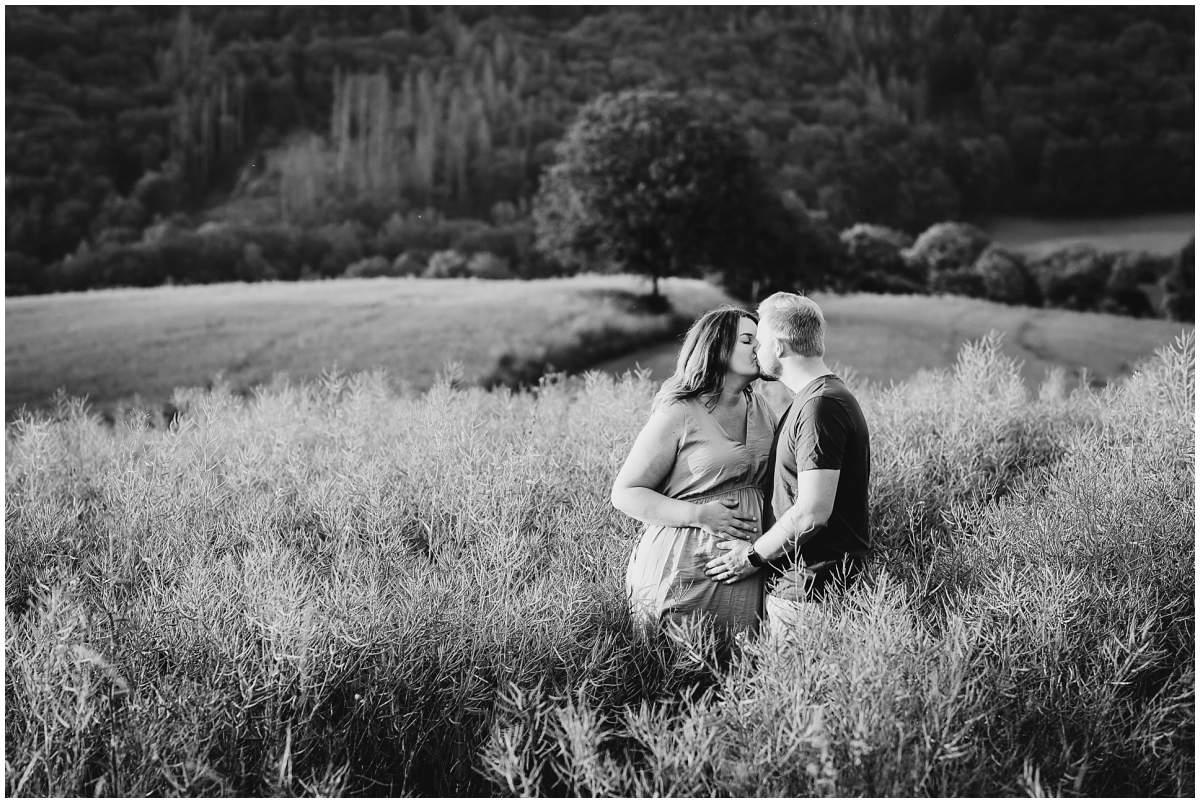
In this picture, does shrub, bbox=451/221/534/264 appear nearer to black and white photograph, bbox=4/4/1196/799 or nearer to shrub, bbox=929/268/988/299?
black and white photograph, bbox=4/4/1196/799

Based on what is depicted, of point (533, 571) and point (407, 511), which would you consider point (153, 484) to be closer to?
point (407, 511)

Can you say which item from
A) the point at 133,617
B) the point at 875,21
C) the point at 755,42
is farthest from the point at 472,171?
the point at 133,617

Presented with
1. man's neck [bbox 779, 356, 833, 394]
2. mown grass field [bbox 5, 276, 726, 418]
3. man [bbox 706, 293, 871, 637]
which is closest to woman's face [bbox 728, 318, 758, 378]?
man [bbox 706, 293, 871, 637]

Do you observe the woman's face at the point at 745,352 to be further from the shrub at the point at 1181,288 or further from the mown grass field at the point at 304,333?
the shrub at the point at 1181,288

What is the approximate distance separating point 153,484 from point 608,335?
1176 cm

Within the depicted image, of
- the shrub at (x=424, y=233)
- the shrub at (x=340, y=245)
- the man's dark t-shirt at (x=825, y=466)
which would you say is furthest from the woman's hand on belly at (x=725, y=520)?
the shrub at (x=340, y=245)

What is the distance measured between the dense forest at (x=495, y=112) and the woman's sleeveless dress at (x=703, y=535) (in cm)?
1817

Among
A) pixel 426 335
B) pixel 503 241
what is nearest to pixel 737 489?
pixel 426 335

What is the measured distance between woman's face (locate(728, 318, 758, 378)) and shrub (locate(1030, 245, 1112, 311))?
20.7 metres

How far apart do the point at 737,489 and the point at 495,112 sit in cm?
2186

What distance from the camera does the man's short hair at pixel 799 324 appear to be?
297cm

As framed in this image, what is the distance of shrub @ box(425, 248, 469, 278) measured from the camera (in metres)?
21.1

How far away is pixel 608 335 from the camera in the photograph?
53.5ft

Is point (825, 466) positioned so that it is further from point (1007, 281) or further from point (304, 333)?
point (1007, 281)
